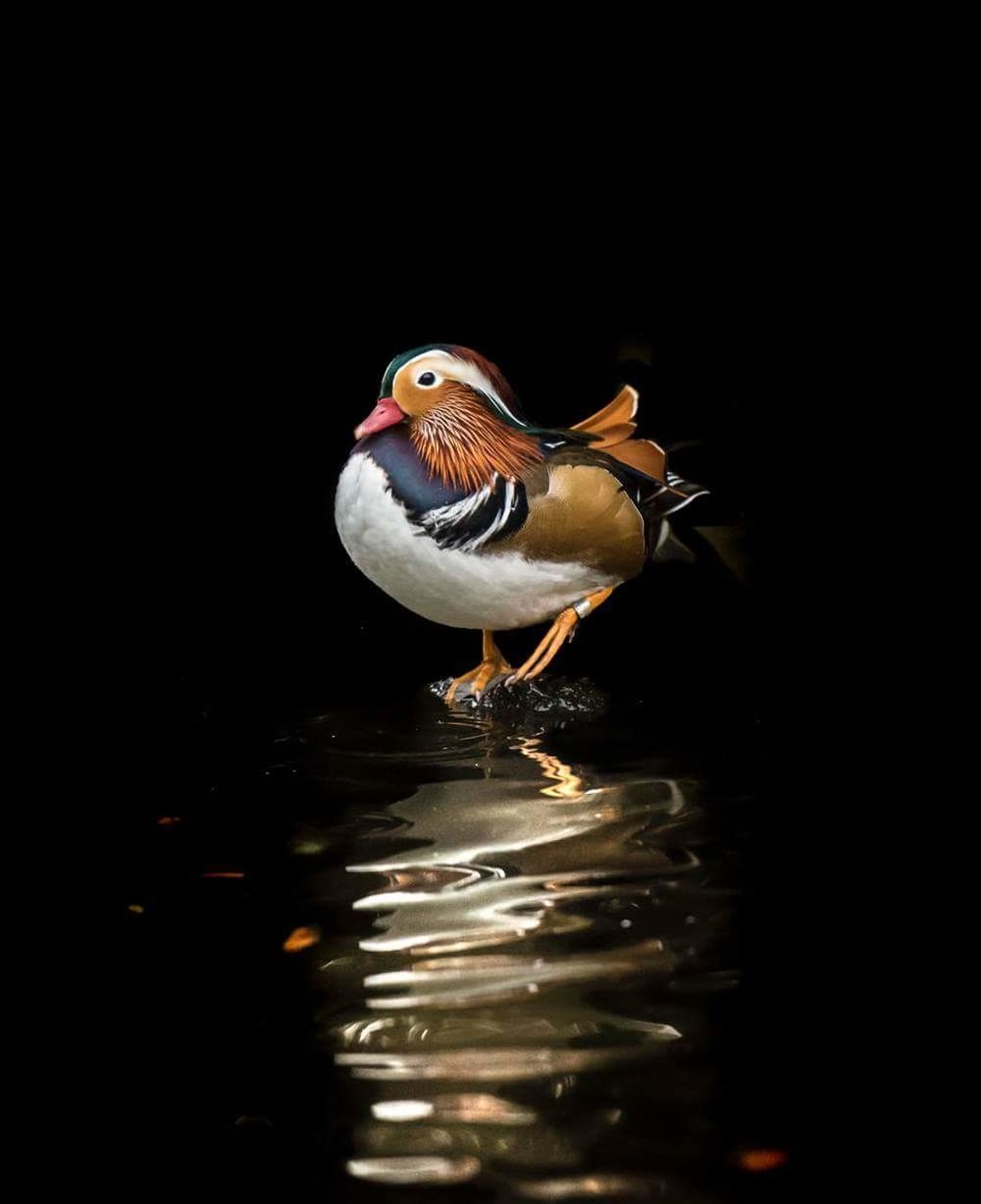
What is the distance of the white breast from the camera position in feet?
8.59

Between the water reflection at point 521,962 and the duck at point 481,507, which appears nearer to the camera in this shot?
the water reflection at point 521,962

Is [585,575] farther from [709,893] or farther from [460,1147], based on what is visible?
[460,1147]

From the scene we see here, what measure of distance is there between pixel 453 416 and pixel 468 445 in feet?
0.20

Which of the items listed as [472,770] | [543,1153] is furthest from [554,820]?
[543,1153]

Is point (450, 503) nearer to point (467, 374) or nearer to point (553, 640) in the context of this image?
point (467, 374)

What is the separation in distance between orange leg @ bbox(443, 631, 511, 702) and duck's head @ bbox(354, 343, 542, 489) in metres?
0.40

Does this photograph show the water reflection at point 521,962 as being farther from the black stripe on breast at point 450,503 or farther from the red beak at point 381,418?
the red beak at point 381,418

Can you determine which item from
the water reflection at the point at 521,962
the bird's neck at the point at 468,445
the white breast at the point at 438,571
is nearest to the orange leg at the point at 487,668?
the white breast at the point at 438,571

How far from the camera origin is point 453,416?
2648 millimetres

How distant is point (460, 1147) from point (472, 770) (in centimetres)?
99

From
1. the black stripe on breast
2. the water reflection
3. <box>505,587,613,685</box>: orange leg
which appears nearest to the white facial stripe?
the black stripe on breast

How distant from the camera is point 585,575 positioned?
2742mm

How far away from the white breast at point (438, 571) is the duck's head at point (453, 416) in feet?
0.31

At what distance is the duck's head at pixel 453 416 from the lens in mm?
2615
